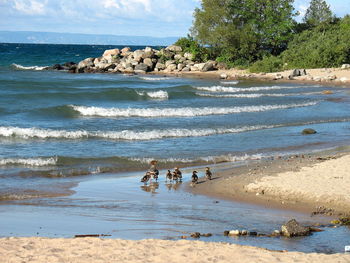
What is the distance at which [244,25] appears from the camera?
6069 centimetres

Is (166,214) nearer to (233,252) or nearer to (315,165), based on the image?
(233,252)

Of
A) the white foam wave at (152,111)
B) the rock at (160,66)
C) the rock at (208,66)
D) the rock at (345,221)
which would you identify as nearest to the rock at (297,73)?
the rock at (208,66)

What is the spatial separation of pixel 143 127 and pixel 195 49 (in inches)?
1484

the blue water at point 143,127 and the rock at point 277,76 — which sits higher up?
the rock at point 277,76

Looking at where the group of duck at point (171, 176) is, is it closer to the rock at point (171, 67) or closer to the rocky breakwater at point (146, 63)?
the rocky breakwater at point (146, 63)

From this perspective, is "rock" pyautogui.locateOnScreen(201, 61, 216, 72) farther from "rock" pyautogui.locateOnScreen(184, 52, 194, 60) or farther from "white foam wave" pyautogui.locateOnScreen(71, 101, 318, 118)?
"white foam wave" pyautogui.locateOnScreen(71, 101, 318, 118)

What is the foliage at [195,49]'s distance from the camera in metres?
61.3

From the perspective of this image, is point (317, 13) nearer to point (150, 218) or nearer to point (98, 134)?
point (98, 134)

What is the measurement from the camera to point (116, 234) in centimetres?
1043

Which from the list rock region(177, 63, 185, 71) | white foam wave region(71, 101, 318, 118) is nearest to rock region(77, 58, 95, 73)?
rock region(177, 63, 185, 71)

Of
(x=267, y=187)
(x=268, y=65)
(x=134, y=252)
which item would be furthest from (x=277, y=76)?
(x=134, y=252)

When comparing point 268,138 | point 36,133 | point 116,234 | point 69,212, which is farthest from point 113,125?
point 116,234

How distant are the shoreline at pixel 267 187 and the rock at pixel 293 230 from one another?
5.12 feet

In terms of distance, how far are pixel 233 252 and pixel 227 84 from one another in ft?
126
